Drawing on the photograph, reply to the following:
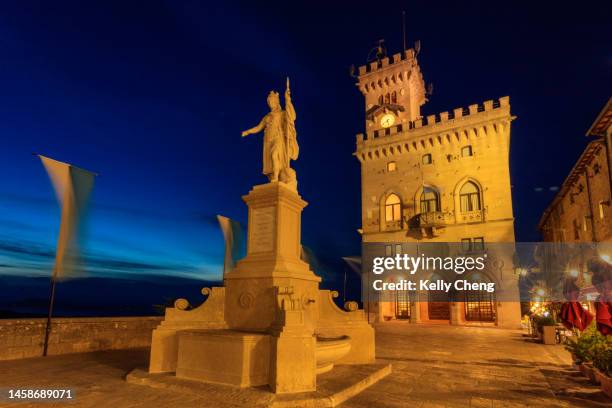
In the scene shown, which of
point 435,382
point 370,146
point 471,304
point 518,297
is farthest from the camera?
point 370,146

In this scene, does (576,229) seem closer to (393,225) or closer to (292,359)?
(393,225)

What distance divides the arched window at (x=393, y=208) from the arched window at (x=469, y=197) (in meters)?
5.02

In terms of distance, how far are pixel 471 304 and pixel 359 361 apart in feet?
79.3

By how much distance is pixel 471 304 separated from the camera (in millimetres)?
29328

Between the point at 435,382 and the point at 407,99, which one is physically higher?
the point at 407,99

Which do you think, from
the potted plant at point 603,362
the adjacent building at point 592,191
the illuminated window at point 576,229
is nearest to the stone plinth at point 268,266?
the potted plant at point 603,362

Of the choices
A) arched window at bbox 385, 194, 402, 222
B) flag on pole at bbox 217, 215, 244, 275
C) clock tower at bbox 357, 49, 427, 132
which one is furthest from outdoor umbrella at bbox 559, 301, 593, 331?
clock tower at bbox 357, 49, 427, 132

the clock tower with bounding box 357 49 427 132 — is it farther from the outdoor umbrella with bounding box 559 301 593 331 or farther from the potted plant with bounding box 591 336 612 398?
the potted plant with bounding box 591 336 612 398

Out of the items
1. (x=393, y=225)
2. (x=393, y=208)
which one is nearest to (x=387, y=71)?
(x=393, y=208)

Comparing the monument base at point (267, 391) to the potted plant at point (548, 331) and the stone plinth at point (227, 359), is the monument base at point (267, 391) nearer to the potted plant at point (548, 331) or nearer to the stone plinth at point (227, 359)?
the stone plinth at point (227, 359)

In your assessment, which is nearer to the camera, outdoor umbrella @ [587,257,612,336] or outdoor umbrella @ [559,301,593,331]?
outdoor umbrella @ [587,257,612,336]

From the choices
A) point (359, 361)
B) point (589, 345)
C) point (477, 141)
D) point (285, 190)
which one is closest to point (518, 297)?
point (477, 141)

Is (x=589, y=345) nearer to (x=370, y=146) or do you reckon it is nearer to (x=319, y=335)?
(x=319, y=335)

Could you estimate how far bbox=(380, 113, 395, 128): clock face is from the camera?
3811 centimetres
